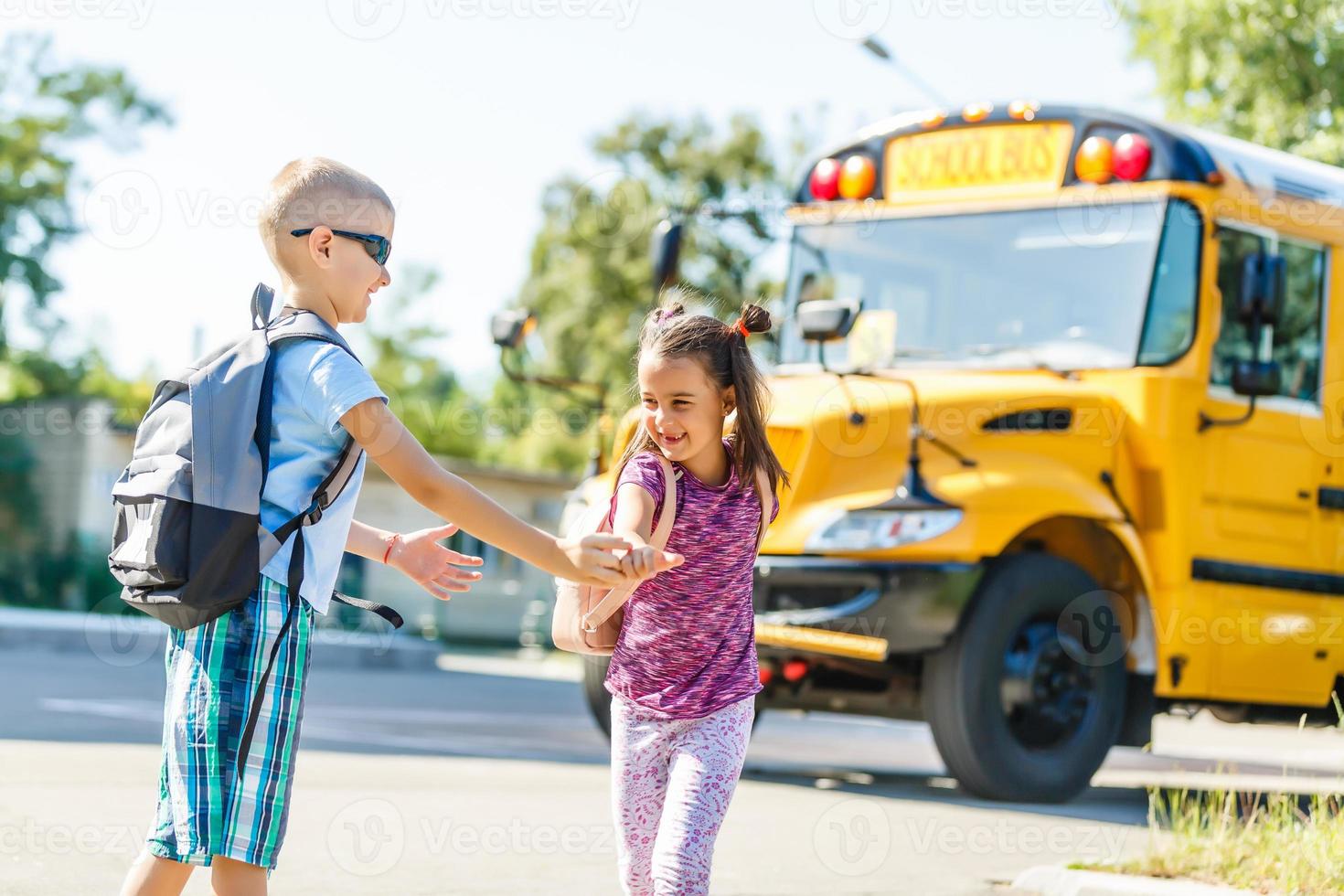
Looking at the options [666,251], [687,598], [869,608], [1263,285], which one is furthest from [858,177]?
[687,598]

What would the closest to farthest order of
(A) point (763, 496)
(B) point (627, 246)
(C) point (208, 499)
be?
(C) point (208, 499) → (A) point (763, 496) → (B) point (627, 246)

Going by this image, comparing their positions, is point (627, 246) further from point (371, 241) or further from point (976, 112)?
point (371, 241)

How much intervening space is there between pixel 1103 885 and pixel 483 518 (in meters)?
2.74

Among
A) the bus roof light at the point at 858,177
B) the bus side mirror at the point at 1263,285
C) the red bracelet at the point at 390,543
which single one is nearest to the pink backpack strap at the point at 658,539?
the red bracelet at the point at 390,543

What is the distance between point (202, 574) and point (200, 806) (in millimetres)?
391

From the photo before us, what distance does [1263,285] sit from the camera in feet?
25.6

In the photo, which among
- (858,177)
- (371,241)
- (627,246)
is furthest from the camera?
(627,246)

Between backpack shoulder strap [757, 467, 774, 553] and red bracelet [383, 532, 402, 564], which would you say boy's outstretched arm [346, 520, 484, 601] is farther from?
backpack shoulder strap [757, 467, 774, 553]

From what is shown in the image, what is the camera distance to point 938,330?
8508 mm

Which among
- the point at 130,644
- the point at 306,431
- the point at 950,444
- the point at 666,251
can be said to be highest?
the point at 666,251

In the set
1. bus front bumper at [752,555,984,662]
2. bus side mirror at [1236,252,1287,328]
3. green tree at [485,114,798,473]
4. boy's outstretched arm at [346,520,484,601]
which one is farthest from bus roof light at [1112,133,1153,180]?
green tree at [485,114,798,473]

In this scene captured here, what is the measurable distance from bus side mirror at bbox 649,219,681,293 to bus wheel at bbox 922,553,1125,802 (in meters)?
2.32

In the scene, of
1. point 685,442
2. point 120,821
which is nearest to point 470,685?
point 120,821

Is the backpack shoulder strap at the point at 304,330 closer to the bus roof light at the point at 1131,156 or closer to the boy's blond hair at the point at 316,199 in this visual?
the boy's blond hair at the point at 316,199
